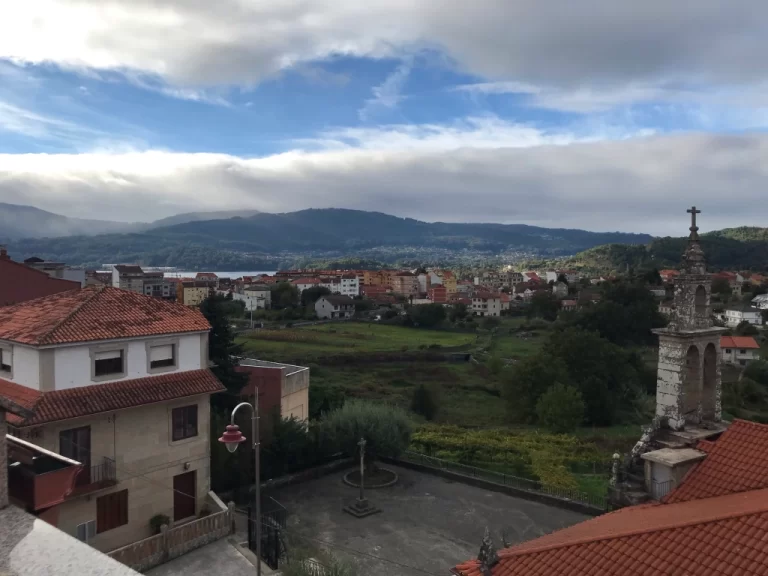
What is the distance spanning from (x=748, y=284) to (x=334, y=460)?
5700 inches

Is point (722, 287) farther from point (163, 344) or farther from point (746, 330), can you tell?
point (163, 344)

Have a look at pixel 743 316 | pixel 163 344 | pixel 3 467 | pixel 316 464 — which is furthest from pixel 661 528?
pixel 743 316

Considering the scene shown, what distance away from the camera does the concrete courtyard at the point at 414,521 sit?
17953 millimetres

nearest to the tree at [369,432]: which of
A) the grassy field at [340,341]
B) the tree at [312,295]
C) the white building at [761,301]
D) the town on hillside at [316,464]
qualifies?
the town on hillside at [316,464]

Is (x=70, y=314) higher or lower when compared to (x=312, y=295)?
higher

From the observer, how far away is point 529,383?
48.6 metres

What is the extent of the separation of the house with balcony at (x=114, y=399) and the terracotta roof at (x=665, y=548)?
11.3 meters

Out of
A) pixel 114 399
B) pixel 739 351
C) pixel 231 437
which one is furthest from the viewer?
pixel 739 351

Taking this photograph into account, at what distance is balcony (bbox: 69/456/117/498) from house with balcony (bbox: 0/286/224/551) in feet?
0.09

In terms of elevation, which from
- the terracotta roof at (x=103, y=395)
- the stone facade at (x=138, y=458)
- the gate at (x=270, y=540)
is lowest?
the gate at (x=270, y=540)

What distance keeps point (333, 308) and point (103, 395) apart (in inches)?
3998

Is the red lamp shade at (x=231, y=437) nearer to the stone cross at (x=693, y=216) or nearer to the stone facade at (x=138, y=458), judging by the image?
the stone facade at (x=138, y=458)

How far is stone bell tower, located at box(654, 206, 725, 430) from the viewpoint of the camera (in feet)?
42.2

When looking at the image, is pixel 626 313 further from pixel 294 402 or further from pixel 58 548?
pixel 58 548
